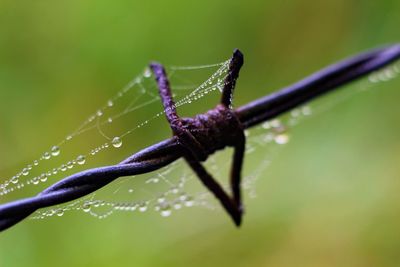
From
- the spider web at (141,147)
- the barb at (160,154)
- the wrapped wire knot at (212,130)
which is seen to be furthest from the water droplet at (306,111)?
the wrapped wire knot at (212,130)

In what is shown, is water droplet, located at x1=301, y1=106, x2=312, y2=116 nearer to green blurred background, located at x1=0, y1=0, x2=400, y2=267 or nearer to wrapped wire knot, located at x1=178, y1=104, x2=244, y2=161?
green blurred background, located at x1=0, y1=0, x2=400, y2=267

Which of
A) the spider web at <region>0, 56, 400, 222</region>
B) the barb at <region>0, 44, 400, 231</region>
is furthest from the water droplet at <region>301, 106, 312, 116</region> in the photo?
the barb at <region>0, 44, 400, 231</region>

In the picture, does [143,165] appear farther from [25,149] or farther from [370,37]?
[370,37]

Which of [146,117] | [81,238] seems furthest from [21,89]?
[81,238]

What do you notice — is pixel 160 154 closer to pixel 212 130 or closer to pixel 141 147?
pixel 212 130

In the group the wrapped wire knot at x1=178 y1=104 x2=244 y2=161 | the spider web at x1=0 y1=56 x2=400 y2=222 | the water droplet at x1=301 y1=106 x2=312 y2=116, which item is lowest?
the water droplet at x1=301 y1=106 x2=312 y2=116

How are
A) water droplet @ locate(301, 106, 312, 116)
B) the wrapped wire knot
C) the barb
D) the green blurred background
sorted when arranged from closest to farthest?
1. the barb
2. the wrapped wire knot
3. the green blurred background
4. water droplet @ locate(301, 106, 312, 116)
